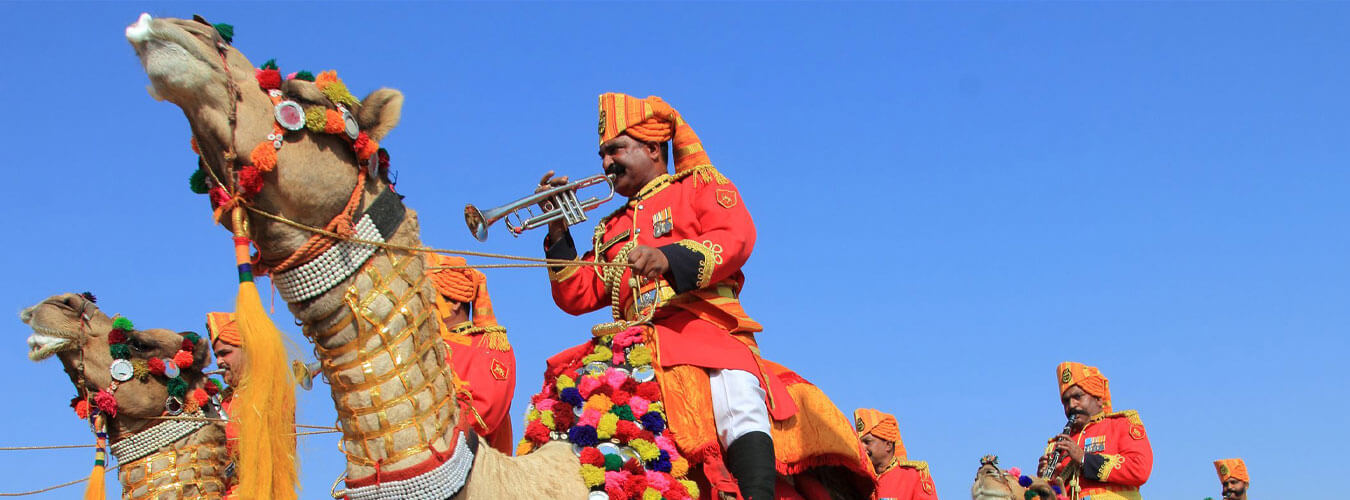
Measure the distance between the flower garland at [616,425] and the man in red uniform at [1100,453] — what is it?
333 inches

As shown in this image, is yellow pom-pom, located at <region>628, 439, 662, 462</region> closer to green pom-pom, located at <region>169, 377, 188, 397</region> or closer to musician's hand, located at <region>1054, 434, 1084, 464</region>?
green pom-pom, located at <region>169, 377, 188, 397</region>

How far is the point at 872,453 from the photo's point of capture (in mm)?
15250

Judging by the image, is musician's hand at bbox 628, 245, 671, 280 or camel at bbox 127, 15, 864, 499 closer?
camel at bbox 127, 15, 864, 499

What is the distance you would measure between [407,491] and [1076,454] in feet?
34.6

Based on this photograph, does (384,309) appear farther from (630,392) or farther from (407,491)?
(630,392)

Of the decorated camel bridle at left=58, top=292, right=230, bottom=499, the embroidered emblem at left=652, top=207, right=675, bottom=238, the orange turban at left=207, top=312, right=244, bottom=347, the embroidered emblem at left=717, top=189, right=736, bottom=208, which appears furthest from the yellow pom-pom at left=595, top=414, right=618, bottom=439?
the orange turban at left=207, top=312, right=244, bottom=347

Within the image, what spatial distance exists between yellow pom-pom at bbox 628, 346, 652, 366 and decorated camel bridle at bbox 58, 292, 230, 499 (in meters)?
3.45

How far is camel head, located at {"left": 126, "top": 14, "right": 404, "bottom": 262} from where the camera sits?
447cm

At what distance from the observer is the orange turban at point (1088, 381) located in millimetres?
15438

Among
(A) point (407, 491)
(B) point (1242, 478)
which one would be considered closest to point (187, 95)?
(A) point (407, 491)

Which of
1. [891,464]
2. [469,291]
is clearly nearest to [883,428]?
[891,464]

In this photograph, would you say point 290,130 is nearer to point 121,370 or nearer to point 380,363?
point 380,363

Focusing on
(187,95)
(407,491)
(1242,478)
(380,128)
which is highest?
(1242,478)

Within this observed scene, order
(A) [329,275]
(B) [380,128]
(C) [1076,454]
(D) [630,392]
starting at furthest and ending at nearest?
(C) [1076,454] < (D) [630,392] < (B) [380,128] < (A) [329,275]
